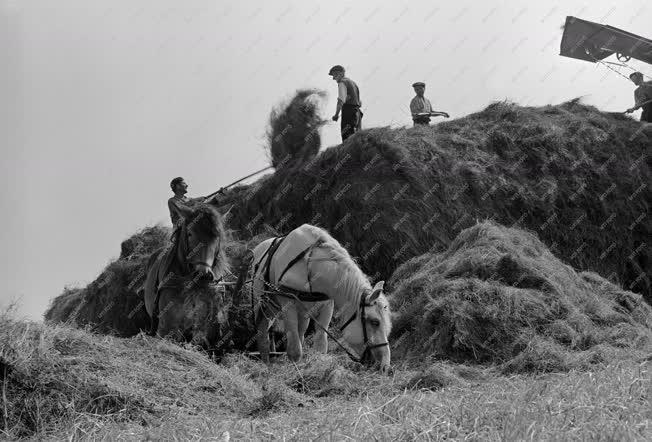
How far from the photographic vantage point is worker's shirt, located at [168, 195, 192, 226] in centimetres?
876

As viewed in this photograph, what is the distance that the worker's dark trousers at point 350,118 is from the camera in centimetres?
1313

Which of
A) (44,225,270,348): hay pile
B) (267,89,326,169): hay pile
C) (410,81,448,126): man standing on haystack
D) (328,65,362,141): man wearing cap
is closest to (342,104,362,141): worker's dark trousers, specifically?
(328,65,362,141): man wearing cap

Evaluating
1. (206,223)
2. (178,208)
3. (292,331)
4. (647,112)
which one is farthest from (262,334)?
(647,112)

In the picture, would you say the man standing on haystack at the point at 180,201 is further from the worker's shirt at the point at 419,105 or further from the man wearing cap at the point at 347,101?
the worker's shirt at the point at 419,105

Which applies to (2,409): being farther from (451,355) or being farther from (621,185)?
(621,185)

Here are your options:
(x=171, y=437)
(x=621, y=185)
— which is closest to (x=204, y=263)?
(x=171, y=437)

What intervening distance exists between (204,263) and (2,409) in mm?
3645

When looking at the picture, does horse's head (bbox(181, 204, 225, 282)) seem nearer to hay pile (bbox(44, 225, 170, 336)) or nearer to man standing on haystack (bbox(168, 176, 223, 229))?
man standing on haystack (bbox(168, 176, 223, 229))

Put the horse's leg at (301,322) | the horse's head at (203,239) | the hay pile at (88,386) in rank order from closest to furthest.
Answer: the hay pile at (88,386)
the horse's head at (203,239)
the horse's leg at (301,322)

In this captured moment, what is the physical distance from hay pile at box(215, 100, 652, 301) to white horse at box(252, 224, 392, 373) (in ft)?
7.51

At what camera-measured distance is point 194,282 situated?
8.59m

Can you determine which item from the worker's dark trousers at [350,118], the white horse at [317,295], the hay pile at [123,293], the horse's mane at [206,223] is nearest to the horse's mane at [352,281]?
the white horse at [317,295]

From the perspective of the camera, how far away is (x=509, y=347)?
7918 mm

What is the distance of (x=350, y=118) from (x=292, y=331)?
552cm
